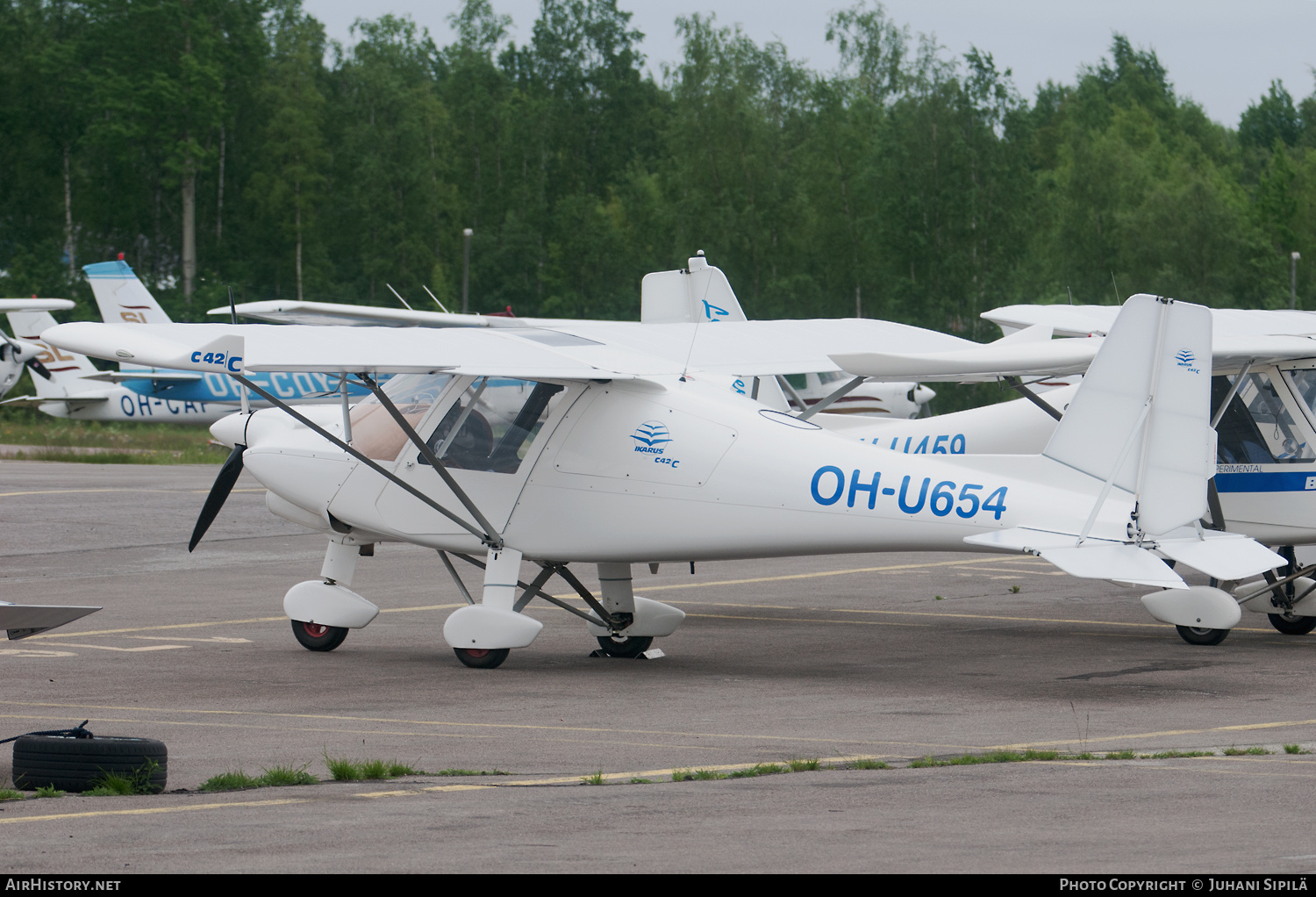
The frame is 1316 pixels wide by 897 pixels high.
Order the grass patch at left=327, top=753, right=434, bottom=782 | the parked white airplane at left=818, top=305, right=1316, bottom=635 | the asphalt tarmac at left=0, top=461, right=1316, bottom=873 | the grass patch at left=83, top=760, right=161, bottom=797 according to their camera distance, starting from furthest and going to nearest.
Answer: the parked white airplane at left=818, top=305, right=1316, bottom=635, the grass patch at left=327, top=753, right=434, bottom=782, the grass patch at left=83, top=760, right=161, bottom=797, the asphalt tarmac at left=0, top=461, right=1316, bottom=873

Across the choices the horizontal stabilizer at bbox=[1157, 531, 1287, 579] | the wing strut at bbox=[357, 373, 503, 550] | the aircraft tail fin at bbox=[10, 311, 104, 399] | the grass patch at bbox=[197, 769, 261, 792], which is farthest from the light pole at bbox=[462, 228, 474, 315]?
the grass patch at bbox=[197, 769, 261, 792]

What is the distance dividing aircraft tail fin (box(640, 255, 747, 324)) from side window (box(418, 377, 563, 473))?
6258 millimetres

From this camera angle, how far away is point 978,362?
12.1 metres

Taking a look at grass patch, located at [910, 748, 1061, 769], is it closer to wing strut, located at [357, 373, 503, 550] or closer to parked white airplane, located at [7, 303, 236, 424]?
wing strut, located at [357, 373, 503, 550]

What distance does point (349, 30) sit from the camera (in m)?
99.4

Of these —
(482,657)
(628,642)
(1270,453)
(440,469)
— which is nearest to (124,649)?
(482,657)

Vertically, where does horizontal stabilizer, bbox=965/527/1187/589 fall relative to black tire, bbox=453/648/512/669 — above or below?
above

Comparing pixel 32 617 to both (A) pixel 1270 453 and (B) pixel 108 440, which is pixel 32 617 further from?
(B) pixel 108 440

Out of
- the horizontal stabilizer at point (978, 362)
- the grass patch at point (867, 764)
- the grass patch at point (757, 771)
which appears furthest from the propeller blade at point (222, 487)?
the grass patch at point (867, 764)

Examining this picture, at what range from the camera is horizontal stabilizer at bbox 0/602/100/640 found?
8.17 m

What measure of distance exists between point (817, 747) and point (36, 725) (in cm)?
451

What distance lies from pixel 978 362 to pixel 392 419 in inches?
181

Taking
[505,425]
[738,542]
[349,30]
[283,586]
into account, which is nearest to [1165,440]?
[738,542]

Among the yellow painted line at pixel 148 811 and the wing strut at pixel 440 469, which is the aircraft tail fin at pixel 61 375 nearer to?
the wing strut at pixel 440 469
